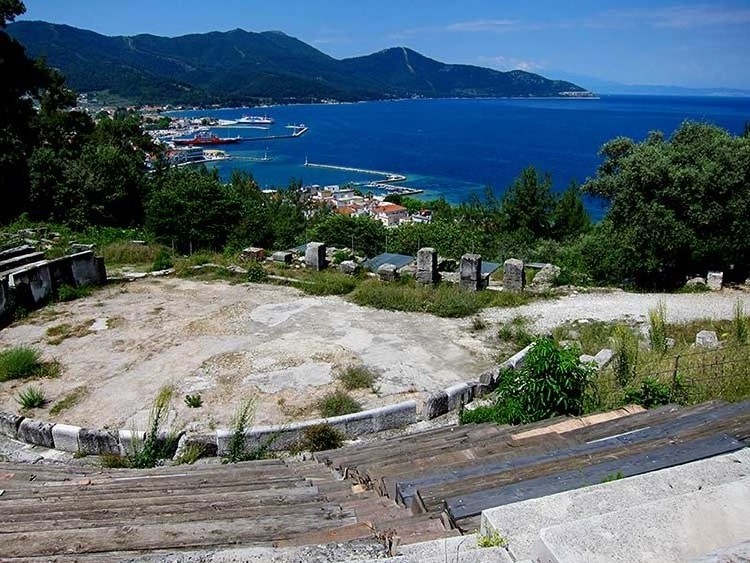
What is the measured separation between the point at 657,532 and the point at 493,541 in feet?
2.95

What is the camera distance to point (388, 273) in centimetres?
1686

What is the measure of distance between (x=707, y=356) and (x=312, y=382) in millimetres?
7199

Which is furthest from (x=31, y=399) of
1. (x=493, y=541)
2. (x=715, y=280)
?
(x=715, y=280)

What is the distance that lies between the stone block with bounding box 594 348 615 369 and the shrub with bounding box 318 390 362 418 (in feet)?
14.8

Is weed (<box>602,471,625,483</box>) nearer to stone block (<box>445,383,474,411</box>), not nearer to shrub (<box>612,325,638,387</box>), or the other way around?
stone block (<box>445,383,474,411</box>)

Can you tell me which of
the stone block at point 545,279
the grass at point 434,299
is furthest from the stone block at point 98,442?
the stone block at point 545,279

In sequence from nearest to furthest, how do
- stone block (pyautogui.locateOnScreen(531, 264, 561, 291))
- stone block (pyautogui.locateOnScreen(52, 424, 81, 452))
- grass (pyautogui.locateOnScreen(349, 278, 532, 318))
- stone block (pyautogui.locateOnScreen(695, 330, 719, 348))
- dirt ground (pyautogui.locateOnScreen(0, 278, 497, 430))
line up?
stone block (pyautogui.locateOnScreen(52, 424, 81, 452)), dirt ground (pyautogui.locateOnScreen(0, 278, 497, 430)), stone block (pyautogui.locateOnScreen(695, 330, 719, 348)), grass (pyautogui.locateOnScreen(349, 278, 532, 318)), stone block (pyautogui.locateOnScreen(531, 264, 561, 291))

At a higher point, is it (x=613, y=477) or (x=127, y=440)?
(x=613, y=477)

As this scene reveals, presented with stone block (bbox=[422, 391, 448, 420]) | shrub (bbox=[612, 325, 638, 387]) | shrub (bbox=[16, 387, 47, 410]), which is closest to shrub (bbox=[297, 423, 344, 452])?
stone block (bbox=[422, 391, 448, 420])

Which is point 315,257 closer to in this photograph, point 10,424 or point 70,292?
point 70,292

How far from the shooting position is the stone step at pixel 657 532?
3029 millimetres

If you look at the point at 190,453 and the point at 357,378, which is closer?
the point at 190,453

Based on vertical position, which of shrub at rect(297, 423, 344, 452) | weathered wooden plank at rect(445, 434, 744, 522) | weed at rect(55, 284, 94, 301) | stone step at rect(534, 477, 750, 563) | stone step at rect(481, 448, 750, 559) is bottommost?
shrub at rect(297, 423, 344, 452)

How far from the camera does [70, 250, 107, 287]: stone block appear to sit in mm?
15773
